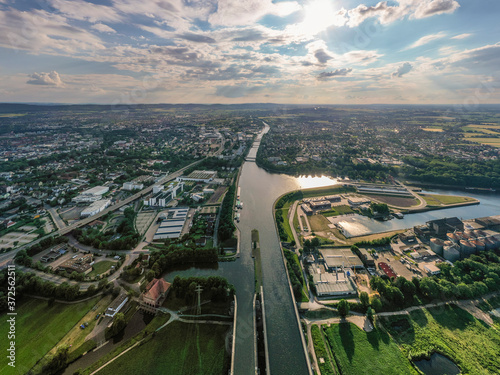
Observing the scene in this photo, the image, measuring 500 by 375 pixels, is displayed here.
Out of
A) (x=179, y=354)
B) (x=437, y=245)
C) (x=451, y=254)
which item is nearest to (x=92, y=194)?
(x=179, y=354)

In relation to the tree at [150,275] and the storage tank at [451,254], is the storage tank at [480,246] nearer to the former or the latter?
the storage tank at [451,254]

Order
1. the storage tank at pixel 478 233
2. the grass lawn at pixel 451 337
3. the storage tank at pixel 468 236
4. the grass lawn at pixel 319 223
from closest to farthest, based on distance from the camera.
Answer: the grass lawn at pixel 451 337 < the storage tank at pixel 468 236 < the storage tank at pixel 478 233 < the grass lawn at pixel 319 223

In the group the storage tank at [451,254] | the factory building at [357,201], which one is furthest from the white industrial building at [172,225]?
the storage tank at [451,254]

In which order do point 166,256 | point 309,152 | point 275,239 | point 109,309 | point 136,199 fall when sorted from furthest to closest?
point 309,152 → point 136,199 → point 275,239 → point 166,256 → point 109,309

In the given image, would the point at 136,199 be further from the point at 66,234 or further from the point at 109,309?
the point at 109,309

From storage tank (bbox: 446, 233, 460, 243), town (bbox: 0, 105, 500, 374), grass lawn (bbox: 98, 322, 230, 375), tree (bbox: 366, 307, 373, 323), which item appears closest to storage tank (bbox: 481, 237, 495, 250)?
town (bbox: 0, 105, 500, 374)

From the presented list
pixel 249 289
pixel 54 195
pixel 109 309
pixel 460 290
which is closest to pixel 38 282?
pixel 109 309
